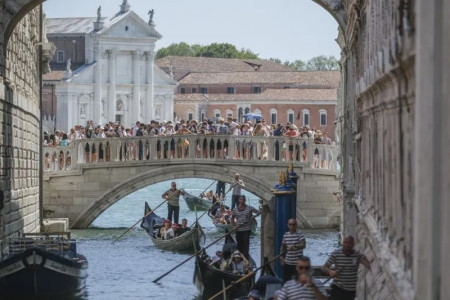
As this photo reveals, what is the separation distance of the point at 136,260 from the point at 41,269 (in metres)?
5.71

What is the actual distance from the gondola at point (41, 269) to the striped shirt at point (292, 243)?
360cm

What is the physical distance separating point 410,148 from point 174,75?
220 ft

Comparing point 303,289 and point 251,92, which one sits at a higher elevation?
point 251,92

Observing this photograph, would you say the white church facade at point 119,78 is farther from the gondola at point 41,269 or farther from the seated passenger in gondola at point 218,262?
the seated passenger in gondola at point 218,262

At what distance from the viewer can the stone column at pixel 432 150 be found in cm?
614

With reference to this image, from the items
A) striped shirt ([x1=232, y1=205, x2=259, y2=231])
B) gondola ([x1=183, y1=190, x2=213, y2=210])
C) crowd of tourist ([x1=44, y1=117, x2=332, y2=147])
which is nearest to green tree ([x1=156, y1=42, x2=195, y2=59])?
gondola ([x1=183, y1=190, x2=213, y2=210])

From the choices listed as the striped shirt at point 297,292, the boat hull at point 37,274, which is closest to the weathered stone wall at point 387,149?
the striped shirt at point 297,292

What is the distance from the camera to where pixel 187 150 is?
24.4 m

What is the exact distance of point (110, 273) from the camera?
750 inches

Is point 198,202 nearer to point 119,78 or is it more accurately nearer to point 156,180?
point 156,180

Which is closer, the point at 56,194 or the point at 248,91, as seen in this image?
the point at 56,194

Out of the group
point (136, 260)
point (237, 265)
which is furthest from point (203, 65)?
point (237, 265)

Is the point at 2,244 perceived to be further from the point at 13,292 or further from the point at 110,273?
the point at 110,273

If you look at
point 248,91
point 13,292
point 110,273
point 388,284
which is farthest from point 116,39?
point 388,284
